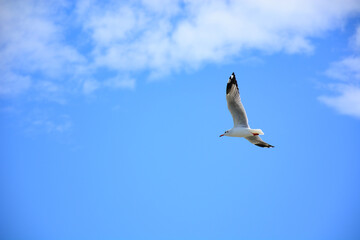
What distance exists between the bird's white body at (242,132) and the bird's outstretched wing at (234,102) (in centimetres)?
21

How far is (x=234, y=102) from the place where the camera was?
51.3ft

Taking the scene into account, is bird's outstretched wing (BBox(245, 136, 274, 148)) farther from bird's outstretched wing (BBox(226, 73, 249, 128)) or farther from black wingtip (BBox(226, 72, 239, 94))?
black wingtip (BBox(226, 72, 239, 94))

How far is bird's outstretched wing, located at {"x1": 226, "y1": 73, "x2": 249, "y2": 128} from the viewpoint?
1563 cm

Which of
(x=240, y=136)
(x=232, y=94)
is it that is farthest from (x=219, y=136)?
(x=232, y=94)

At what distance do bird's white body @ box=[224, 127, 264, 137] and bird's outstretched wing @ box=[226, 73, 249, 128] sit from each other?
208mm

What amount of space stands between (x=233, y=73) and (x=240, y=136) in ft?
7.06

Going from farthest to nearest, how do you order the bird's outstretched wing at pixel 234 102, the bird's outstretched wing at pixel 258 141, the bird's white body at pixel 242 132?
the bird's outstretched wing at pixel 258 141 < the bird's white body at pixel 242 132 < the bird's outstretched wing at pixel 234 102

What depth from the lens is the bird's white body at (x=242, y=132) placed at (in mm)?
15789

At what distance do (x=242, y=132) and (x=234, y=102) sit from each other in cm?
Result: 110

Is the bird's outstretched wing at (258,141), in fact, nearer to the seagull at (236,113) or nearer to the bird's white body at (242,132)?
the seagull at (236,113)

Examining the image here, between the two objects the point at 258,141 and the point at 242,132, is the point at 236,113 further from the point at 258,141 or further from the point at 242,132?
the point at 258,141

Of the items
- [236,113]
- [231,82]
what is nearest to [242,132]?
[236,113]

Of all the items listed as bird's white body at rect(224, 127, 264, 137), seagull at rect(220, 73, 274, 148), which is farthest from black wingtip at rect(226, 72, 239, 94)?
bird's white body at rect(224, 127, 264, 137)

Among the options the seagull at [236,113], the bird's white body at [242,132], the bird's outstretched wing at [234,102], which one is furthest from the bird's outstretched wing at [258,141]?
the bird's outstretched wing at [234,102]
